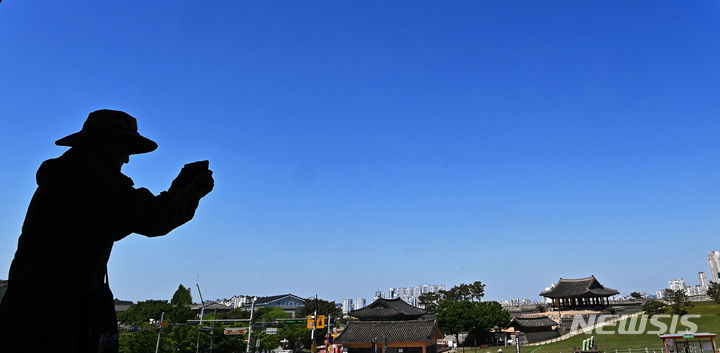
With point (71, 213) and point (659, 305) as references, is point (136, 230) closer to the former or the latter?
point (71, 213)

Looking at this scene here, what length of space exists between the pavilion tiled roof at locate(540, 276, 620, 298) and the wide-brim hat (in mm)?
62159

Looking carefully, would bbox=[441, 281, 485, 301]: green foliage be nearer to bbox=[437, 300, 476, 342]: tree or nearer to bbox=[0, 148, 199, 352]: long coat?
bbox=[437, 300, 476, 342]: tree

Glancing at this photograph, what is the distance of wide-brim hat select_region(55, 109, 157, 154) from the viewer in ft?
7.99

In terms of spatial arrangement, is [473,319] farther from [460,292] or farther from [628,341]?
[460,292]

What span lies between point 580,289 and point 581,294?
1.58m

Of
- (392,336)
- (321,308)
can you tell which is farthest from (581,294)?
(321,308)

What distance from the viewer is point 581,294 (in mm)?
55281

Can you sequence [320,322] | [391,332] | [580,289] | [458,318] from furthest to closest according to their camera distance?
[580,289] < [458,318] < [391,332] < [320,322]

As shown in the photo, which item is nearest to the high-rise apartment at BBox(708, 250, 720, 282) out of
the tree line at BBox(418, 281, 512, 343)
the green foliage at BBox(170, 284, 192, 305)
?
the tree line at BBox(418, 281, 512, 343)

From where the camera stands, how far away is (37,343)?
6.49ft

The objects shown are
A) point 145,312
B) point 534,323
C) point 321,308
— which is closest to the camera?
point 534,323

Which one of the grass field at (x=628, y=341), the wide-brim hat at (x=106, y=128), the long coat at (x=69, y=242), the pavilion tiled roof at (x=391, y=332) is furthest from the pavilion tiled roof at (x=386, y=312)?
the long coat at (x=69, y=242)

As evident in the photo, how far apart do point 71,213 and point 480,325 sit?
153ft

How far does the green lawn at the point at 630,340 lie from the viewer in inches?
1347
